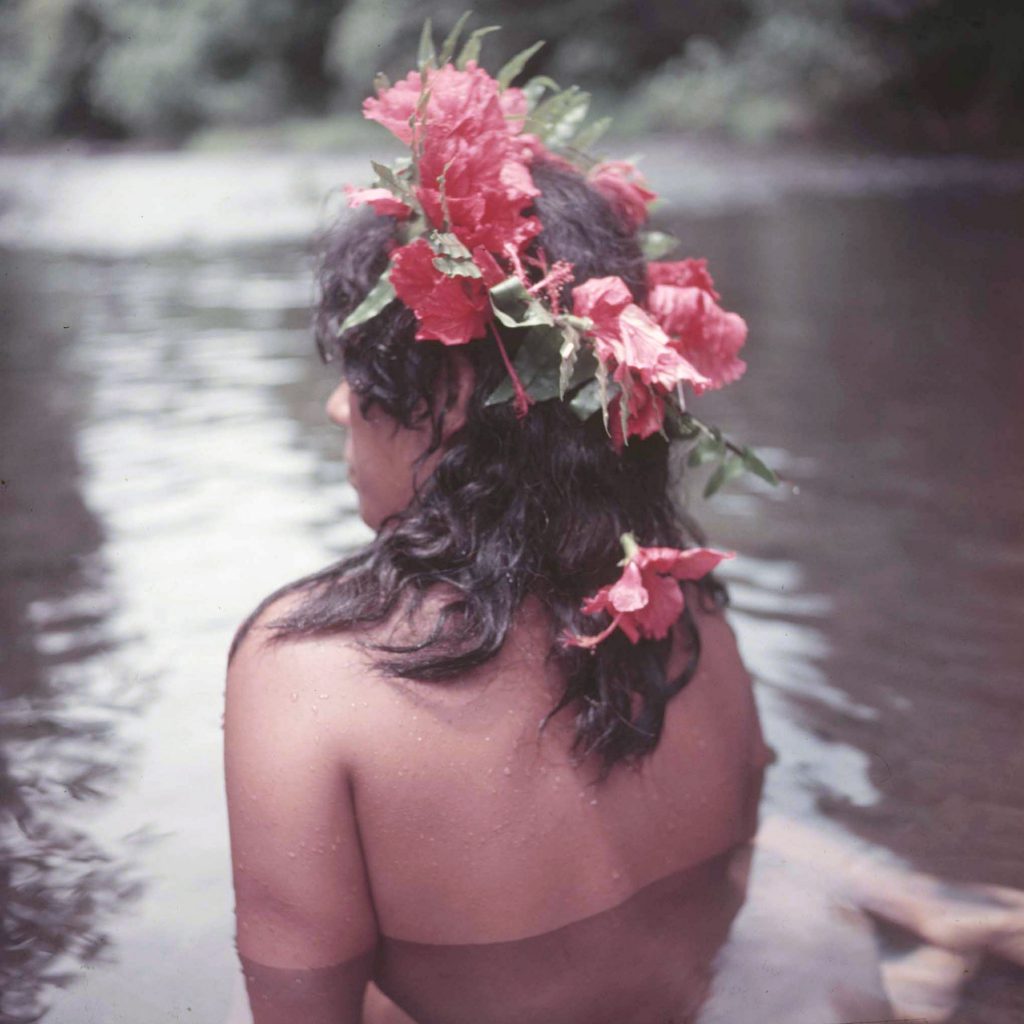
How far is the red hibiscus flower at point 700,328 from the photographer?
5.48ft

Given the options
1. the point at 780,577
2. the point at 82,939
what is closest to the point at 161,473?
the point at 780,577

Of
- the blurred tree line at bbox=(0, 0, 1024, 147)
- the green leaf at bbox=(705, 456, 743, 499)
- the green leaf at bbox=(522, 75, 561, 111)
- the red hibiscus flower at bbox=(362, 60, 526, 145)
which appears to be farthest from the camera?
the blurred tree line at bbox=(0, 0, 1024, 147)

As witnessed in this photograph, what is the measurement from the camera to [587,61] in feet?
74.3

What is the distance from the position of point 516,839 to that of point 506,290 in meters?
0.62

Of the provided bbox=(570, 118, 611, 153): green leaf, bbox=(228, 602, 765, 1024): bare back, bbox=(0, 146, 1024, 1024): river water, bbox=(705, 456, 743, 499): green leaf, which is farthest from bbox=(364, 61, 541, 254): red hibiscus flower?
bbox=(0, 146, 1024, 1024): river water

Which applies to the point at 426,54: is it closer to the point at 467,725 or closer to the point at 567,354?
the point at 567,354

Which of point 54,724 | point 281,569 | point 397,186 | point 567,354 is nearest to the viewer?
point 567,354

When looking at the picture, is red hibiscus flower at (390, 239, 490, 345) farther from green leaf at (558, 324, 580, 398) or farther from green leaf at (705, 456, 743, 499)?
green leaf at (705, 456, 743, 499)

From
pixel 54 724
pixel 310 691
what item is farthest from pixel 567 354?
pixel 54 724

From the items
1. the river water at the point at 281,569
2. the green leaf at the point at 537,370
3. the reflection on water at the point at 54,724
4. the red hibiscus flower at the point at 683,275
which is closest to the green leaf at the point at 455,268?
the green leaf at the point at 537,370

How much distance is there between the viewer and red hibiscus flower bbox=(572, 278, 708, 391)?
1.49 meters

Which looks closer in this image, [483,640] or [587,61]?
[483,640]

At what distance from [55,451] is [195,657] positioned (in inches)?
74.8

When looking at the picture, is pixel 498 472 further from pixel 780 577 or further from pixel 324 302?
pixel 780 577
